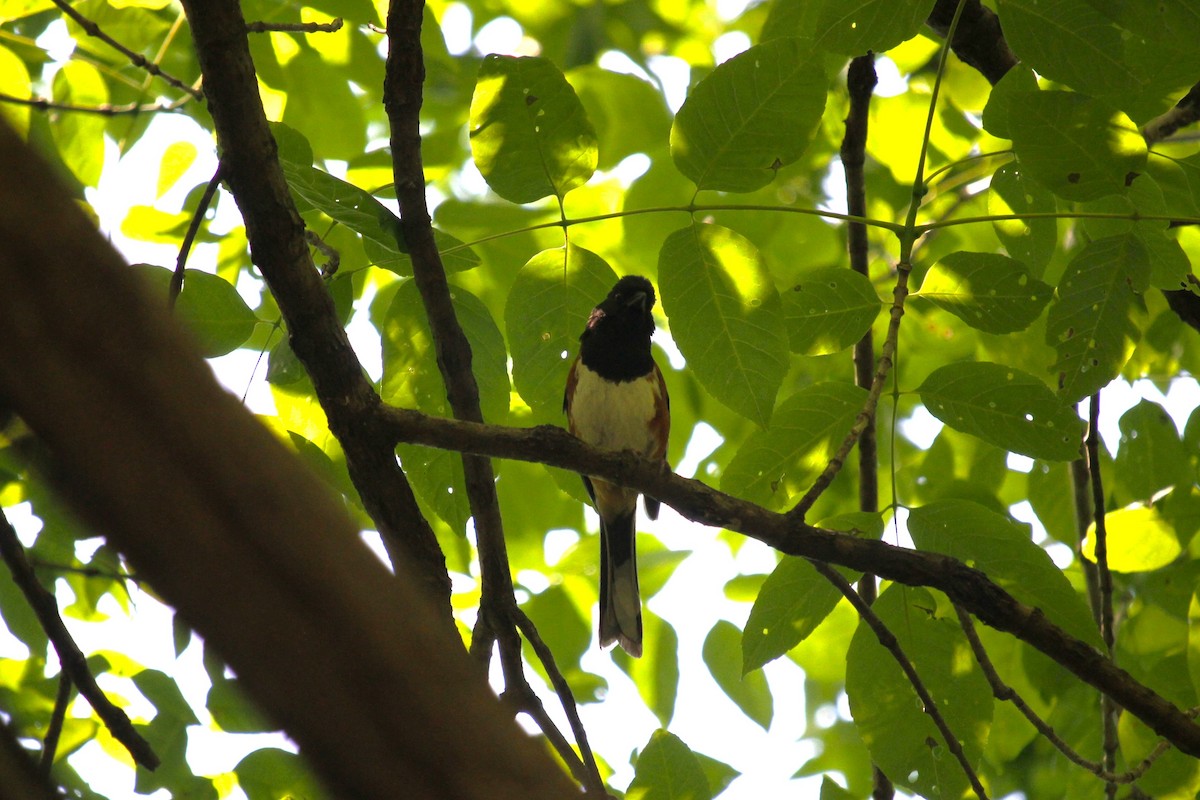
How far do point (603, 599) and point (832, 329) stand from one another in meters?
1.97

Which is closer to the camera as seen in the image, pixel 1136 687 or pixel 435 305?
pixel 1136 687

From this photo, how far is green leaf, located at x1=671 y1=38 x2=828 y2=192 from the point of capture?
2.61 metres

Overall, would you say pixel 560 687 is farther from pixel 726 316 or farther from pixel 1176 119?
pixel 1176 119

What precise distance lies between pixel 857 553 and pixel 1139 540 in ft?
4.87

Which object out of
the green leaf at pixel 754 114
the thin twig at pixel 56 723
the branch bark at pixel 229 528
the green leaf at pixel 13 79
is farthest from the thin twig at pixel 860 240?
the branch bark at pixel 229 528

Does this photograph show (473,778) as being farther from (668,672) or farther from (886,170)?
(886,170)

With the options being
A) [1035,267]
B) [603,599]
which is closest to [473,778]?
[1035,267]

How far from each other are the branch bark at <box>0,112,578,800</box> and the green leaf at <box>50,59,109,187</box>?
369 cm

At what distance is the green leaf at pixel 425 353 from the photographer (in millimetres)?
2947

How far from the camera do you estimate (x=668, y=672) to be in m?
4.30

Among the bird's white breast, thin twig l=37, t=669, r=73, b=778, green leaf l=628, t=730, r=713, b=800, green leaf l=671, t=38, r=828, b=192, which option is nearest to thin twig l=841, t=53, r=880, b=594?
the bird's white breast

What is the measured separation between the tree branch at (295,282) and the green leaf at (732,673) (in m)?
1.84

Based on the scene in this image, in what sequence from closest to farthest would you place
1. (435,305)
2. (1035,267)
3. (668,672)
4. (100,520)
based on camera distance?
(100,520) → (435,305) → (1035,267) → (668,672)

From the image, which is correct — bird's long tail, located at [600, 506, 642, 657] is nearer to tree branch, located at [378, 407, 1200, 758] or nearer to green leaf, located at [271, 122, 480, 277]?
green leaf, located at [271, 122, 480, 277]
